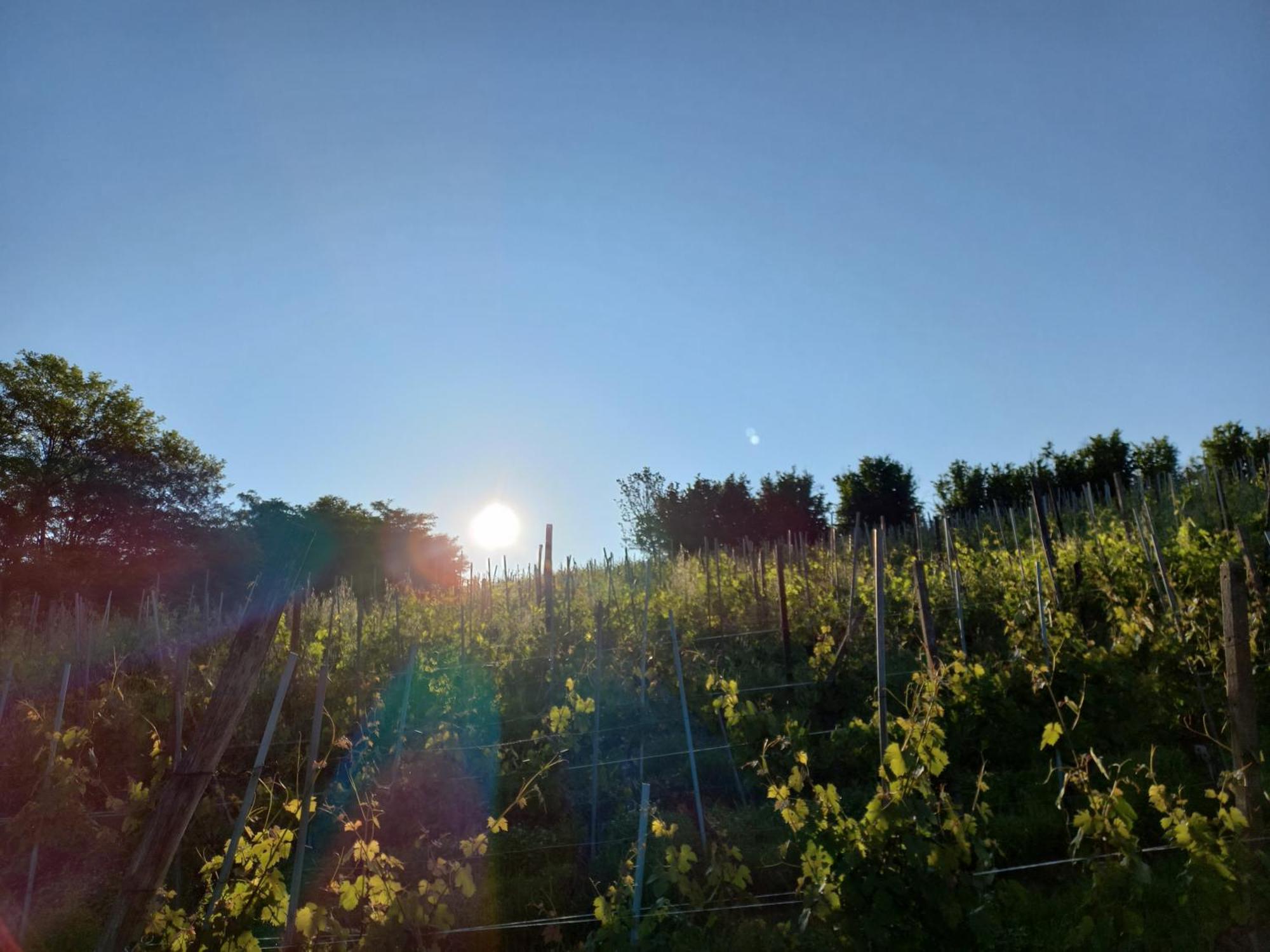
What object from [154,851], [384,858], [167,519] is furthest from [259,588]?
[167,519]

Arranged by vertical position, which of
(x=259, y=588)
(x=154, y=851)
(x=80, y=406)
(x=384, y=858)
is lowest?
(x=384, y=858)

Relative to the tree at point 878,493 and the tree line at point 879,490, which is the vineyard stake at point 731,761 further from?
the tree at point 878,493

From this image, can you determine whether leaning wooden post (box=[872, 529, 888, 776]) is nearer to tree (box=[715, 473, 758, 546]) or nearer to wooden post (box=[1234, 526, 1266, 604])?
wooden post (box=[1234, 526, 1266, 604])

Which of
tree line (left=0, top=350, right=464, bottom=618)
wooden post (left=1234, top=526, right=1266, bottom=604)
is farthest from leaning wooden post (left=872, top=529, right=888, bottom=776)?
tree line (left=0, top=350, right=464, bottom=618)

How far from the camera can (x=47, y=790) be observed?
466cm

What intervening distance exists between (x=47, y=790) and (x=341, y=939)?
285cm

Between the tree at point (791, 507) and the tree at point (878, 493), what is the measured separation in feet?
7.70

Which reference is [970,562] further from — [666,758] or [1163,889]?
[1163,889]

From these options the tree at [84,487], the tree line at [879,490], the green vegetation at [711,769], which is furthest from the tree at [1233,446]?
the tree at [84,487]

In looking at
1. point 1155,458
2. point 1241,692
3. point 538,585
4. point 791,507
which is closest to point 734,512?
point 791,507

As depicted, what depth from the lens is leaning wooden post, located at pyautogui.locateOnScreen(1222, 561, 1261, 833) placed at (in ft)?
10.8

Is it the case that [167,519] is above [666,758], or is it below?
above

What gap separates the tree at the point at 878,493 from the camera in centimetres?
2897

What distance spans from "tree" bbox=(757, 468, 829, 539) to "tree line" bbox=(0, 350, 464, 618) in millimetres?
16618
